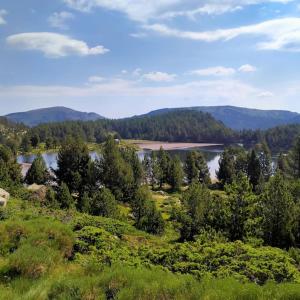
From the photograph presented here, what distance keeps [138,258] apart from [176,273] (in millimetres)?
1368

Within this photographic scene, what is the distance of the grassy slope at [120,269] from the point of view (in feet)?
24.1

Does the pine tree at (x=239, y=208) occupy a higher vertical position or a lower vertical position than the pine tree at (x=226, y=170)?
higher

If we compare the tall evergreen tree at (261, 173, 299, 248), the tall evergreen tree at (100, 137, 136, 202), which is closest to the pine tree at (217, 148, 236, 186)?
the tall evergreen tree at (100, 137, 136, 202)

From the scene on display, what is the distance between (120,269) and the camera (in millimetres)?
8359

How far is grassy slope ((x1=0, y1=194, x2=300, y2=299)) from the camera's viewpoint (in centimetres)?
736

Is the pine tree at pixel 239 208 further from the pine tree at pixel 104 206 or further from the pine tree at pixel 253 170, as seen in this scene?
the pine tree at pixel 253 170

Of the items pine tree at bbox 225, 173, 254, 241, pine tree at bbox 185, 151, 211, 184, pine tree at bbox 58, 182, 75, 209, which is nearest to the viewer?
pine tree at bbox 225, 173, 254, 241

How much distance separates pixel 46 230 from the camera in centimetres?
1175

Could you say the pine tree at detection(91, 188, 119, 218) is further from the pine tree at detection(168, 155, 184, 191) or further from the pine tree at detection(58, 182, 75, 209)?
the pine tree at detection(168, 155, 184, 191)

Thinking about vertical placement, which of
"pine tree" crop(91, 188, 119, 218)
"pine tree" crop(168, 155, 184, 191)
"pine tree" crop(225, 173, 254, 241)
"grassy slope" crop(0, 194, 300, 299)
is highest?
"grassy slope" crop(0, 194, 300, 299)

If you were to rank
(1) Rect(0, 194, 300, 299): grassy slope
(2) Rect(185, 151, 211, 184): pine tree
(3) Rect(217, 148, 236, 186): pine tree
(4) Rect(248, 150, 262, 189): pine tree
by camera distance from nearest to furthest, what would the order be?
(1) Rect(0, 194, 300, 299): grassy slope < (3) Rect(217, 148, 236, 186): pine tree < (4) Rect(248, 150, 262, 189): pine tree < (2) Rect(185, 151, 211, 184): pine tree

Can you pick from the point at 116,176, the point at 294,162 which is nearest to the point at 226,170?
the point at 294,162

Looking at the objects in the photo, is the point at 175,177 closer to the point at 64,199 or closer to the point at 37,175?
the point at 37,175

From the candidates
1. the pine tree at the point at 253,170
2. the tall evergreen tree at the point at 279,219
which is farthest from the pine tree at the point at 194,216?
the pine tree at the point at 253,170
